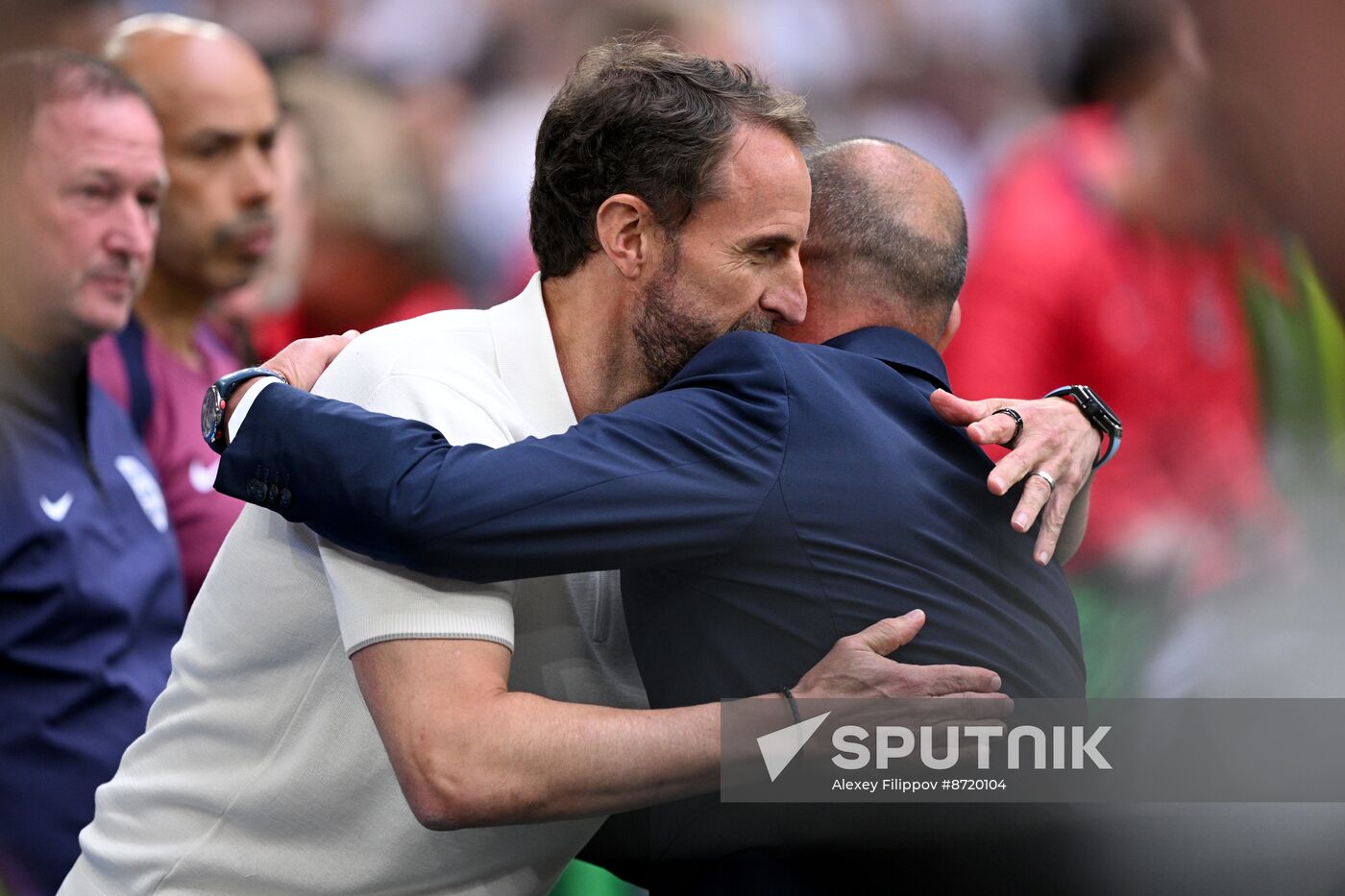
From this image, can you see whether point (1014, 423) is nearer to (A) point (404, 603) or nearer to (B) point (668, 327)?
(B) point (668, 327)

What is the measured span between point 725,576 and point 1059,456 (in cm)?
47

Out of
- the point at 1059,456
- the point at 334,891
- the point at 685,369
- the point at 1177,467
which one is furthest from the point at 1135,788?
the point at 1177,467

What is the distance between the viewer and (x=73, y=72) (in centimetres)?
271

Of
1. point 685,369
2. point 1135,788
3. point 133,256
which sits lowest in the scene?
point 1135,788

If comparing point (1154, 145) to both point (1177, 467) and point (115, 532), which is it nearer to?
point (1177, 467)

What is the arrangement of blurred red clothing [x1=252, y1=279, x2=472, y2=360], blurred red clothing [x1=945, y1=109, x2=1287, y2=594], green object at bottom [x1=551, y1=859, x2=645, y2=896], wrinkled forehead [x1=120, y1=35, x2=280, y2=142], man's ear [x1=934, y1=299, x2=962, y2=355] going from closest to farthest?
man's ear [x1=934, y1=299, x2=962, y2=355]
green object at bottom [x1=551, y1=859, x2=645, y2=896]
blurred red clothing [x1=945, y1=109, x2=1287, y2=594]
wrinkled forehead [x1=120, y1=35, x2=280, y2=142]
blurred red clothing [x1=252, y1=279, x2=472, y2=360]

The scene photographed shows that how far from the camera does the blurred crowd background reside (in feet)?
10.3

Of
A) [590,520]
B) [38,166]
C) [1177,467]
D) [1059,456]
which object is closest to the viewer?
[590,520]

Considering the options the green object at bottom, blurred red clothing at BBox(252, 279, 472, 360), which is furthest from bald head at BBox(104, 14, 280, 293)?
the green object at bottom

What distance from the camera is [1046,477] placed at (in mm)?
1511

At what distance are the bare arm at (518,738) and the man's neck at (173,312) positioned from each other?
2.09 metres

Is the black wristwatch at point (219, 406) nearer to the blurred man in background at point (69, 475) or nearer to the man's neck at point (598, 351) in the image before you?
the man's neck at point (598, 351)

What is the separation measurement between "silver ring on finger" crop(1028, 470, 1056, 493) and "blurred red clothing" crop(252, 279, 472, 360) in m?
2.17
